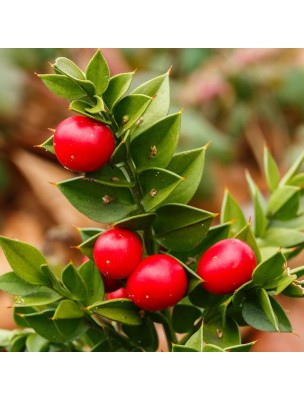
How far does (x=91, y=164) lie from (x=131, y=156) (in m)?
0.04

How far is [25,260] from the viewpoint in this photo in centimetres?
58

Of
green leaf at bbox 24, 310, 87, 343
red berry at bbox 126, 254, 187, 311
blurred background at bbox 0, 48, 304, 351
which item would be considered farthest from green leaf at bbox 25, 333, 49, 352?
blurred background at bbox 0, 48, 304, 351

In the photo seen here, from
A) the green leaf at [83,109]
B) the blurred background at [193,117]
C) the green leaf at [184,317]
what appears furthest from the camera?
the blurred background at [193,117]

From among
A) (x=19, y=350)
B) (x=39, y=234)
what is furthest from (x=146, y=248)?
(x=39, y=234)

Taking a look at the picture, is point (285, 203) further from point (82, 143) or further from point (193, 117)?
point (193, 117)

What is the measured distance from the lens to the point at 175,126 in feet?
1.75

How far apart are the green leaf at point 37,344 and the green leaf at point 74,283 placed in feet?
0.26

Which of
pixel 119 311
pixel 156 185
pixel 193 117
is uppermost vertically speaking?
pixel 156 185

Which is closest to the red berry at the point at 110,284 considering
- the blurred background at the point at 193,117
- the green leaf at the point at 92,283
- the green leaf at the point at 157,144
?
the green leaf at the point at 92,283

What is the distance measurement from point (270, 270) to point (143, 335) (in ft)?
0.52

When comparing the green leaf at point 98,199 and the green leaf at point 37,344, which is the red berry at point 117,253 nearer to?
the green leaf at point 98,199

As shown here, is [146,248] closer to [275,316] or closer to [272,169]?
[275,316]

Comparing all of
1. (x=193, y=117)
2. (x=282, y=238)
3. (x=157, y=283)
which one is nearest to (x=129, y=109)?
(x=157, y=283)

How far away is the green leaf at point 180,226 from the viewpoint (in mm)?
548
